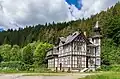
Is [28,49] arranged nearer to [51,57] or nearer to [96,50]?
[51,57]

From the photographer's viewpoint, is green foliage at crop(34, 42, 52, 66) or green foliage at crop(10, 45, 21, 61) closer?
green foliage at crop(34, 42, 52, 66)

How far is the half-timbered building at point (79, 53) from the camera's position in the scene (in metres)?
52.9

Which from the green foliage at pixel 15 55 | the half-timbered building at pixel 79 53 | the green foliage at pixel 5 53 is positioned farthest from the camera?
the green foliage at pixel 5 53

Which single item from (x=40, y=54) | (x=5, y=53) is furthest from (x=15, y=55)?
(x=40, y=54)

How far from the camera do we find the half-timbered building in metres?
52.9

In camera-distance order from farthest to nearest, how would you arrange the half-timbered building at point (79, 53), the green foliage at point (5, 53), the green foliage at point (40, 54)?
the green foliage at point (5, 53)
the green foliage at point (40, 54)
the half-timbered building at point (79, 53)

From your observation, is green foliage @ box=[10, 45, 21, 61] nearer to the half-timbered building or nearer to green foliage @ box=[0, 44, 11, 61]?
green foliage @ box=[0, 44, 11, 61]

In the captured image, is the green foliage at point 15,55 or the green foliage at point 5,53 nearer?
the green foliage at point 15,55

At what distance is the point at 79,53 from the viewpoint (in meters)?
53.5

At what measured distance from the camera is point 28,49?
86438 mm

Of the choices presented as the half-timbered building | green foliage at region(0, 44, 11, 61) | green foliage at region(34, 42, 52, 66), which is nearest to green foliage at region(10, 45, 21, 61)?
green foliage at region(0, 44, 11, 61)

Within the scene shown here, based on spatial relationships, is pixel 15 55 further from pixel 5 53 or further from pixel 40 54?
pixel 40 54

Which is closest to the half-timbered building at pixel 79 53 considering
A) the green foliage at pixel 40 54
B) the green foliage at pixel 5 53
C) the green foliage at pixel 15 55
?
the green foliage at pixel 40 54

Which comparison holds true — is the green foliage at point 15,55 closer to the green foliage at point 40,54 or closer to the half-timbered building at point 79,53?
the green foliage at point 40,54
